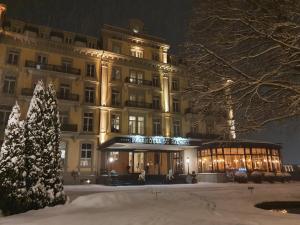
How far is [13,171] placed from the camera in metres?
10.8

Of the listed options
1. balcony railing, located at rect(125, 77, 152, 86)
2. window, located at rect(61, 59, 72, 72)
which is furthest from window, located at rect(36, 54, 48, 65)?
balcony railing, located at rect(125, 77, 152, 86)

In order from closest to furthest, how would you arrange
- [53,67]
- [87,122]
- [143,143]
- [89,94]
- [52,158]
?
[52,158] → [143,143] → [53,67] → [87,122] → [89,94]

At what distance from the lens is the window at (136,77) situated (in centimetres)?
3527

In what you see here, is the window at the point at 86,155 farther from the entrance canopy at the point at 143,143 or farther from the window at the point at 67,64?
the window at the point at 67,64

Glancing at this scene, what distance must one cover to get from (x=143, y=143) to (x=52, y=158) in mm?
17315

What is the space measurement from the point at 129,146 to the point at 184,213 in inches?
819

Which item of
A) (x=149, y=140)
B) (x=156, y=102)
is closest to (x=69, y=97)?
(x=149, y=140)

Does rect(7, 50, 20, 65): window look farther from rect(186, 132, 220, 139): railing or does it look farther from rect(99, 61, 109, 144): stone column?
rect(186, 132, 220, 139): railing

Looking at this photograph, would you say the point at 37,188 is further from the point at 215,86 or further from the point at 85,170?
the point at 85,170

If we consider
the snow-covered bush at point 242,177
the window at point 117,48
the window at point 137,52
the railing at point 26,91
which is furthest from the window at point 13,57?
the snow-covered bush at point 242,177

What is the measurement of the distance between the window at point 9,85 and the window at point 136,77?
13.3 meters

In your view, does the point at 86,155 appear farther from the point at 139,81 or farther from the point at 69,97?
the point at 139,81

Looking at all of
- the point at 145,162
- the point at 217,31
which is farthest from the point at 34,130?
the point at 145,162

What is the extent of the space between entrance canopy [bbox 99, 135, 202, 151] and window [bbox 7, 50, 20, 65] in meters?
12.8
